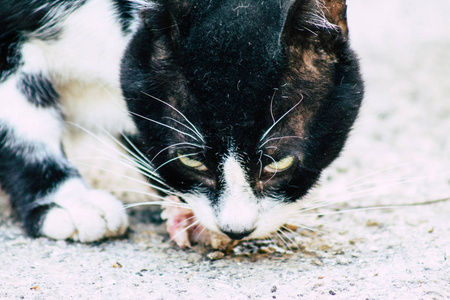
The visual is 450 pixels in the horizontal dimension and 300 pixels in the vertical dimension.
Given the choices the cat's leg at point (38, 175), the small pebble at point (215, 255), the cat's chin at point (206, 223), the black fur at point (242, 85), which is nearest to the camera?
the black fur at point (242, 85)

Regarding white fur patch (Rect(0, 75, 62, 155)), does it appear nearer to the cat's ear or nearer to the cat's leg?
the cat's leg

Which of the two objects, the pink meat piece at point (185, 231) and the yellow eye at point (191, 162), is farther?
the pink meat piece at point (185, 231)

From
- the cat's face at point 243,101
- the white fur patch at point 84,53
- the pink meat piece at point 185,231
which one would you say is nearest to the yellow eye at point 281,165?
the cat's face at point 243,101

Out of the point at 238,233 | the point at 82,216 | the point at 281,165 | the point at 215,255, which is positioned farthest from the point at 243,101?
the point at 82,216

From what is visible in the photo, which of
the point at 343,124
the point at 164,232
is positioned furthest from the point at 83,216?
the point at 343,124

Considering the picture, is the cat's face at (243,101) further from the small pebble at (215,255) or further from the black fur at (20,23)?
the black fur at (20,23)

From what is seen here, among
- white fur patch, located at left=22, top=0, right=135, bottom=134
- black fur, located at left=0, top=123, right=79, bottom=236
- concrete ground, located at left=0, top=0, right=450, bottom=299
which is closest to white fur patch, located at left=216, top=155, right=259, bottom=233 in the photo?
concrete ground, located at left=0, top=0, right=450, bottom=299
